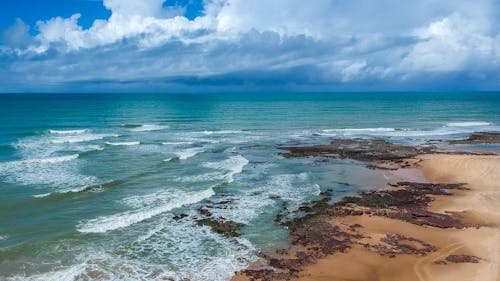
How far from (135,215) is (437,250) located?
1360 centimetres

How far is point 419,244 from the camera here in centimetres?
1650

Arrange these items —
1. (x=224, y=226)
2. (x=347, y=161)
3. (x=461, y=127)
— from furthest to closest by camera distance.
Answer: (x=461, y=127) < (x=347, y=161) < (x=224, y=226)

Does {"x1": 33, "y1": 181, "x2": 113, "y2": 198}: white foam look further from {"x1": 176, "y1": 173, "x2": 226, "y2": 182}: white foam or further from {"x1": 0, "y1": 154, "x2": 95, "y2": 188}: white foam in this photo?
{"x1": 176, "y1": 173, "x2": 226, "y2": 182}: white foam

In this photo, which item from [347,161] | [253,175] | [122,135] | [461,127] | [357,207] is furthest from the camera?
[461,127]

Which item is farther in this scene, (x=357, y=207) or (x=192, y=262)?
(x=357, y=207)

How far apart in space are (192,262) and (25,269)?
5.85 m

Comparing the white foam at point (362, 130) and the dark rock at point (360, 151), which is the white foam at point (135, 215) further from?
the white foam at point (362, 130)

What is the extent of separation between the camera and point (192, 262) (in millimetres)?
15367

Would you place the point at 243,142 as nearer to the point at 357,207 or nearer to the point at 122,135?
the point at 122,135

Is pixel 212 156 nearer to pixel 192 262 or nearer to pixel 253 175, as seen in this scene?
pixel 253 175

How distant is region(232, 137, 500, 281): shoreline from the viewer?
14.3 m

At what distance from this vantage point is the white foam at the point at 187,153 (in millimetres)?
35412

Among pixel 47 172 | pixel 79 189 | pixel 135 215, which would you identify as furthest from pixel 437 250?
pixel 47 172

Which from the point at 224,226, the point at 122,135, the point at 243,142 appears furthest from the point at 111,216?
the point at 122,135
